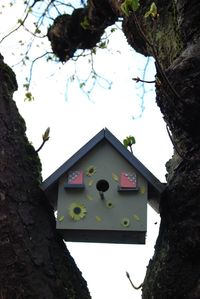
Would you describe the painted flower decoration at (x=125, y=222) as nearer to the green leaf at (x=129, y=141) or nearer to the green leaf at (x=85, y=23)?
the green leaf at (x=129, y=141)

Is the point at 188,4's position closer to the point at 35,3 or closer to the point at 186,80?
the point at 186,80

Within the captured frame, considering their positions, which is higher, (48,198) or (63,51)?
(63,51)

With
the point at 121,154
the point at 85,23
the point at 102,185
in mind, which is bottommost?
the point at 102,185

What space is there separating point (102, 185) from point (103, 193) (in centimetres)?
6

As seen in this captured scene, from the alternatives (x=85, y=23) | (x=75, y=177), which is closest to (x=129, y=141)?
(x=75, y=177)

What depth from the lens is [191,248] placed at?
1.50 meters

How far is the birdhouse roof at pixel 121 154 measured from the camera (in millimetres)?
1829

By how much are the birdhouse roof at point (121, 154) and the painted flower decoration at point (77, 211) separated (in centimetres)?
8

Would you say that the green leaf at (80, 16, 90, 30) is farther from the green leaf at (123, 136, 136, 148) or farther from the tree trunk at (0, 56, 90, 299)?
the green leaf at (123, 136, 136, 148)

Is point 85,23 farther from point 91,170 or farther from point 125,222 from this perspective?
point 125,222

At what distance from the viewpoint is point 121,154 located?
1.94 m

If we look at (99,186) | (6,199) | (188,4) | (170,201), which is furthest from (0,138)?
(188,4)

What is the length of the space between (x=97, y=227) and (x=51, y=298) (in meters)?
0.40

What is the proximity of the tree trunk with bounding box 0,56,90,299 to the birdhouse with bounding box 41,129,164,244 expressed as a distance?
9 cm
